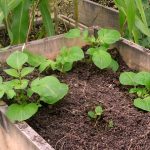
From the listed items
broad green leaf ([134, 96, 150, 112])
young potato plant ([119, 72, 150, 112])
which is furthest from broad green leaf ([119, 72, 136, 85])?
broad green leaf ([134, 96, 150, 112])

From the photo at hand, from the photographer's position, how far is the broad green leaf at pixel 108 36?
5.41 feet

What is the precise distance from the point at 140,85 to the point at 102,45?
0.25 metres

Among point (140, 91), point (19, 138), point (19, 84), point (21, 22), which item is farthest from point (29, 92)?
point (21, 22)

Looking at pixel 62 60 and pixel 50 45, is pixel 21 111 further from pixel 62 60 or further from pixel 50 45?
pixel 50 45

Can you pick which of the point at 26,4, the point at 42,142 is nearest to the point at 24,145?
the point at 42,142

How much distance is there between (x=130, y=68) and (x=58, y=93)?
0.50 meters

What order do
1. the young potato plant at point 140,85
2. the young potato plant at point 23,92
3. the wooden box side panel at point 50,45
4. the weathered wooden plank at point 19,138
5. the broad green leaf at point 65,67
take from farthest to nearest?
the wooden box side panel at point 50,45 → the broad green leaf at point 65,67 → the young potato plant at point 140,85 → the young potato plant at point 23,92 → the weathered wooden plank at point 19,138

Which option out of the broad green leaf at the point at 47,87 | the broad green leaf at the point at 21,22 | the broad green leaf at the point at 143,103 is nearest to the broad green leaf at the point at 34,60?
the broad green leaf at the point at 21,22

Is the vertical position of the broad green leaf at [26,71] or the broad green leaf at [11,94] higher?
the broad green leaf at [26,71]

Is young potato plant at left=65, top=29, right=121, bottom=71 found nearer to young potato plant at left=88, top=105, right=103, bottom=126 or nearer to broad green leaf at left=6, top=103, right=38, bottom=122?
young potato plant at left=88, top=105, right=103, bottom=126

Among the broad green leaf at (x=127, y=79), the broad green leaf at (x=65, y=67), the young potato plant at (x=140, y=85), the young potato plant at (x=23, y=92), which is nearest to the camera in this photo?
the young potato plant at (x=23, y=92)

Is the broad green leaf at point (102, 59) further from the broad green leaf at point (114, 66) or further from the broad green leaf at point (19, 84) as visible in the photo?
the broad green leaf at point (19, 84)

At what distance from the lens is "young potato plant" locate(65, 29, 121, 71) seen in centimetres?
157

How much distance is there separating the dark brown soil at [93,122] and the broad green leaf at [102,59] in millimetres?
72
